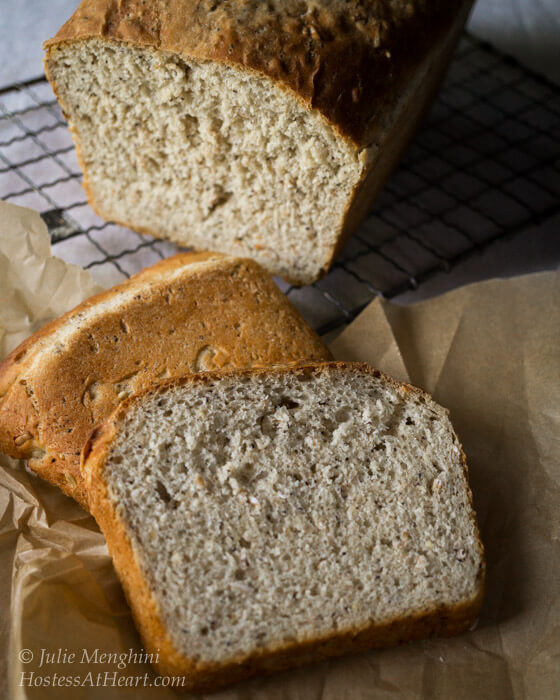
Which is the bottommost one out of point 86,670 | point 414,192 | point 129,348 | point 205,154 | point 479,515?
point 479,515

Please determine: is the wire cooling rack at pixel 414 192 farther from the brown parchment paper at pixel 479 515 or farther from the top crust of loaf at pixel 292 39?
the top crust of loaf at pixel 292 39

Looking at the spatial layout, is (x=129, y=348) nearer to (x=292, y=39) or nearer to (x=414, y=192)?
(x=292, y=39)

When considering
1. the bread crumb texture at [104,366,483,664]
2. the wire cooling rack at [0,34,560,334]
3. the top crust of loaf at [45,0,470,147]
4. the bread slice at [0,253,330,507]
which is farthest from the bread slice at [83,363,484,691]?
the top crust of loaf at [45,0,470,147]

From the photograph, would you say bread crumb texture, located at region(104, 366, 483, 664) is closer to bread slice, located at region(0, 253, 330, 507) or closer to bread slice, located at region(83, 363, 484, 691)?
bread slice, located at region(83, 363, 484, 691)

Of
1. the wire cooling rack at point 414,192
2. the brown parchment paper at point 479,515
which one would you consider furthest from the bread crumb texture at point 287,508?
the wire cooling rack at point 414,192

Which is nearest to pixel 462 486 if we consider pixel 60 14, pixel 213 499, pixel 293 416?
pixel 293 416

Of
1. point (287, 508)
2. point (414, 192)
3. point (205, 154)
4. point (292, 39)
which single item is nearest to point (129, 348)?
point (287, 508)

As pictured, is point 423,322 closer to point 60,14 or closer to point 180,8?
point 180,8
